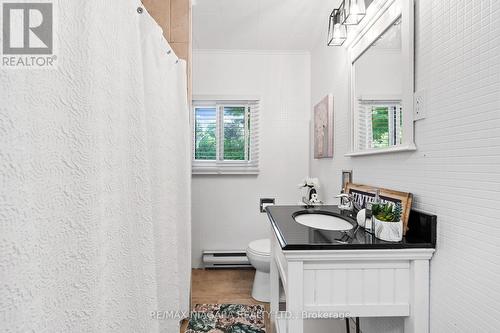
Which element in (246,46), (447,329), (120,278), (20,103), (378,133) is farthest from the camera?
(246,46)

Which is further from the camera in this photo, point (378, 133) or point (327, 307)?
point (378, 133)

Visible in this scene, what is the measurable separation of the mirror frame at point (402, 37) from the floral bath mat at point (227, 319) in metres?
1.27

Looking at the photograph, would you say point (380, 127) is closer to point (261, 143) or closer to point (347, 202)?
point (347, 202)

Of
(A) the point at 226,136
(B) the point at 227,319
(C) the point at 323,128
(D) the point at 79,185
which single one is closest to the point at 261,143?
(A) the point at 226,136

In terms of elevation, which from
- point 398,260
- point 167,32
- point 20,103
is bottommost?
point 398,260

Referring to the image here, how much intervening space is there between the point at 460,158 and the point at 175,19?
5.68 ft

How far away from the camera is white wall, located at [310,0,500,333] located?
0.69 meters

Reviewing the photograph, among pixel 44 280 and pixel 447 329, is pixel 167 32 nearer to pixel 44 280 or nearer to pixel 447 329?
pixel 44 280

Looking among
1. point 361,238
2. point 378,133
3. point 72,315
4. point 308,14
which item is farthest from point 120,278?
point 308,14

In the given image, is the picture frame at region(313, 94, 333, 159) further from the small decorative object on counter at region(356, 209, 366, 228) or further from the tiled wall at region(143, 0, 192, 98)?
the tiled wall at region(143, 0, 192, 98)

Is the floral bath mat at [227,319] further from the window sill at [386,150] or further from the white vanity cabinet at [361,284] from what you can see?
the window sill at [386,150]

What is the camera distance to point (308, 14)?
1961 mm

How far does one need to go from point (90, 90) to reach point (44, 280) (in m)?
0.38

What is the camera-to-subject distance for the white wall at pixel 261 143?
2.54 m
